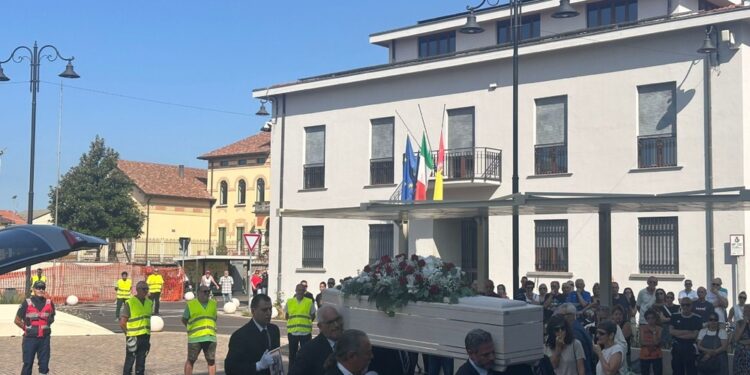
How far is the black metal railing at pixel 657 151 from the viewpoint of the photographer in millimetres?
25784

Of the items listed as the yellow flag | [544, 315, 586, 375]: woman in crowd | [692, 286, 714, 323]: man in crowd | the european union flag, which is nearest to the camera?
[544, 315, 586, 375]: woman in crowd

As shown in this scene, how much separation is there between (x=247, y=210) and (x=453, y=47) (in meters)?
40.5

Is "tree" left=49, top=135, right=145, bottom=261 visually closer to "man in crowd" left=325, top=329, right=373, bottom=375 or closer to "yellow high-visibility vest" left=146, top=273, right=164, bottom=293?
"yellow high-visibility vest" left=146, top=273, right=164, bottom=293

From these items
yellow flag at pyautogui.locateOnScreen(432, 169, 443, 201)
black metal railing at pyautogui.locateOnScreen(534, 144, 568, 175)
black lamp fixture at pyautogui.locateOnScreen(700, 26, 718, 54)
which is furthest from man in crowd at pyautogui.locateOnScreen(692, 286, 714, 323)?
yellow flag at pyautogui.locateOnScreen(432, 169, 443, 201)

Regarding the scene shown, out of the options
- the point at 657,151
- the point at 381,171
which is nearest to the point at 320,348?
the point at 657,151

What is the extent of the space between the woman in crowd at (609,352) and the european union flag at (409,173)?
20.1 m

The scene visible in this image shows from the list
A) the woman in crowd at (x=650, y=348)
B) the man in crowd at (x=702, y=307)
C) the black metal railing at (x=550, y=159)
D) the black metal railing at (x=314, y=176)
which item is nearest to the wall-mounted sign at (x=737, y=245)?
the black metal railing at (x=550, y=159)

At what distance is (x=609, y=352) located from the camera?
898cm

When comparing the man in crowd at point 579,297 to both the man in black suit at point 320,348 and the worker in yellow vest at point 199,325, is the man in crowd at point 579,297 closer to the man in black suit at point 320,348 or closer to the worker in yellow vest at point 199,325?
the worker in yellow vest at point 199,325

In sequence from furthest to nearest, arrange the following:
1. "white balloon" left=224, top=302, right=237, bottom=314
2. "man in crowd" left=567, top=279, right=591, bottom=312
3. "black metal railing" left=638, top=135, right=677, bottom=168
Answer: "white balloon" left=224, top=302, right=237, bottom=314
"black metal railing" left=638, top=135, right=677, bottom=168
"man in crowd" left=567, top=279, right=591, bottom=312

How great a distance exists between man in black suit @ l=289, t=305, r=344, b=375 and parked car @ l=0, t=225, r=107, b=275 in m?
5.04

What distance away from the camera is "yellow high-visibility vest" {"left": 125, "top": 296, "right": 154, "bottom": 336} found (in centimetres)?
1460

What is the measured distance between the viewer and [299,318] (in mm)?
16141

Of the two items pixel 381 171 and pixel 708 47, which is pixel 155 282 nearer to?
pixel 381 171
